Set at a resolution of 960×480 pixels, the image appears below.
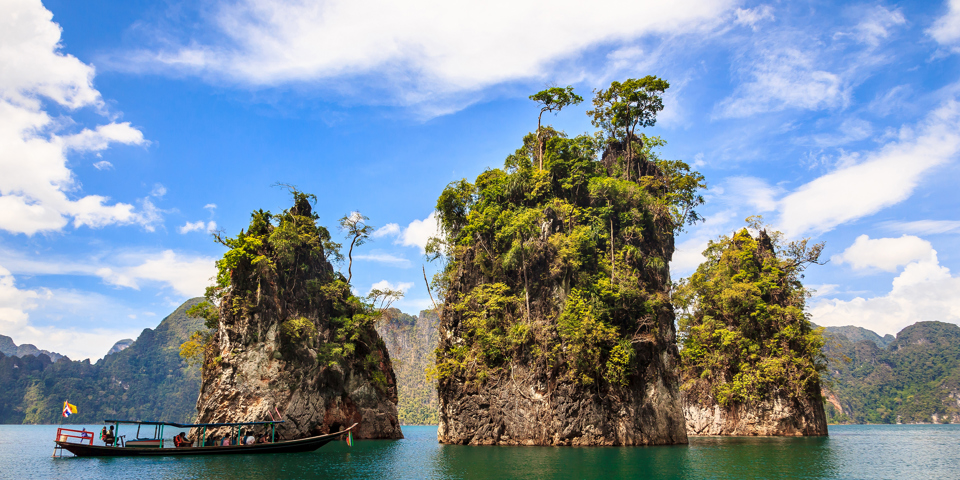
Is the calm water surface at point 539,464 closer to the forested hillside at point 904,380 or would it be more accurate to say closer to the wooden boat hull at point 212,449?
the wooden boat hull at point 212,449

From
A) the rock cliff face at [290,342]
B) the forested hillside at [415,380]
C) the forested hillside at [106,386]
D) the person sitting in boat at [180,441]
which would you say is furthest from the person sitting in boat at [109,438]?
the forested hillside at [106,386]

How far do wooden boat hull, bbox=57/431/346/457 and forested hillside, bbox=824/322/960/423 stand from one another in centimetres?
11373

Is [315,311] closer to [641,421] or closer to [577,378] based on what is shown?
[577,378]

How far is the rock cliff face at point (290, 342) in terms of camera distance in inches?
1403

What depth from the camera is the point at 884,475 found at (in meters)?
20.4

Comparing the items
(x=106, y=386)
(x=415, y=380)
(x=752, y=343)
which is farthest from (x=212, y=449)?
(x=106, y=386)

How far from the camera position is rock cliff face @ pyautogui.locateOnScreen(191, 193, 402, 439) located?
3562 cm

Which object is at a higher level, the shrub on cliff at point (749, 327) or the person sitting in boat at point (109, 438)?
the shrub on cliff at point (749, 327)

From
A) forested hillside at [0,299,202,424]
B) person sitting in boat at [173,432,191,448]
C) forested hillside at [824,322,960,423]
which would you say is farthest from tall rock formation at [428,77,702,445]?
forested hillside at [0,299,202,424]

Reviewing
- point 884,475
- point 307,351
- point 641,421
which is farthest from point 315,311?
point 884,475

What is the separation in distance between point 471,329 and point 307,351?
13.4 m

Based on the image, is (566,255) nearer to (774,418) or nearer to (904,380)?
(774,418)

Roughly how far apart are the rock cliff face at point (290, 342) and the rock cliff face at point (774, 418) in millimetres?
30784

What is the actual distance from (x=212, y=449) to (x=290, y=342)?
10.7 meters
